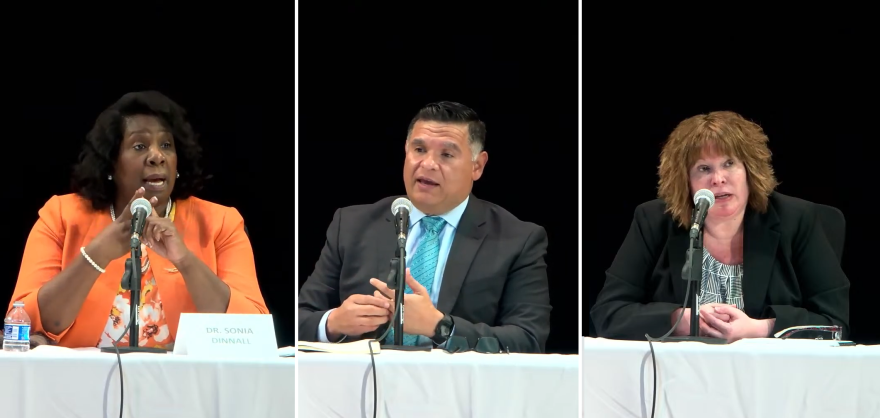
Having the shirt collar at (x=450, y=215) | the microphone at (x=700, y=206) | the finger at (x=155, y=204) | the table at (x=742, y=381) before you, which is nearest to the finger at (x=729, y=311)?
the microphone at (x=700, y=206)

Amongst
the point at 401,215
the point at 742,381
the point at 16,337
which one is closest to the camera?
the point at 742,381

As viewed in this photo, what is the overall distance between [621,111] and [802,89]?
0.75m

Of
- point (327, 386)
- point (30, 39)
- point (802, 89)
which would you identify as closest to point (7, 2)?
point (30, 39)

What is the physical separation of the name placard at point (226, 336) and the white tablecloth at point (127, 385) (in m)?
0.06

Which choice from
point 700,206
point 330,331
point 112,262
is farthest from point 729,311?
point 112,262

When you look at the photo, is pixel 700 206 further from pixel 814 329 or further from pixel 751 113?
pixel 814 329

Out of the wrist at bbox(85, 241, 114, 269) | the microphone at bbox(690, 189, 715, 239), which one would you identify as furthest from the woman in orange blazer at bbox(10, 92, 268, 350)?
the microphone at bbox(690, 189, 715, 239)

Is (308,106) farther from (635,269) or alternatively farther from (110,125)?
(635,269)

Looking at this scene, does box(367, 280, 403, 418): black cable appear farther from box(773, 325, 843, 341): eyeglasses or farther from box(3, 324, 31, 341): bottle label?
box(773, 325, 843, 341): eyeglasses

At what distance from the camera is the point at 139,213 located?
11.1 feet

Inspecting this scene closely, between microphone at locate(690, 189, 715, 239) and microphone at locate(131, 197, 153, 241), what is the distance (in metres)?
1.97

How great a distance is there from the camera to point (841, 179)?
3.64 m

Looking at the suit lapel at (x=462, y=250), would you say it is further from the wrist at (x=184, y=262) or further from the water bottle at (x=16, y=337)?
the water bottle at (x=16, y=337)

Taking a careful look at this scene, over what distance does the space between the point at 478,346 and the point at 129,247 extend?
1356 mm
